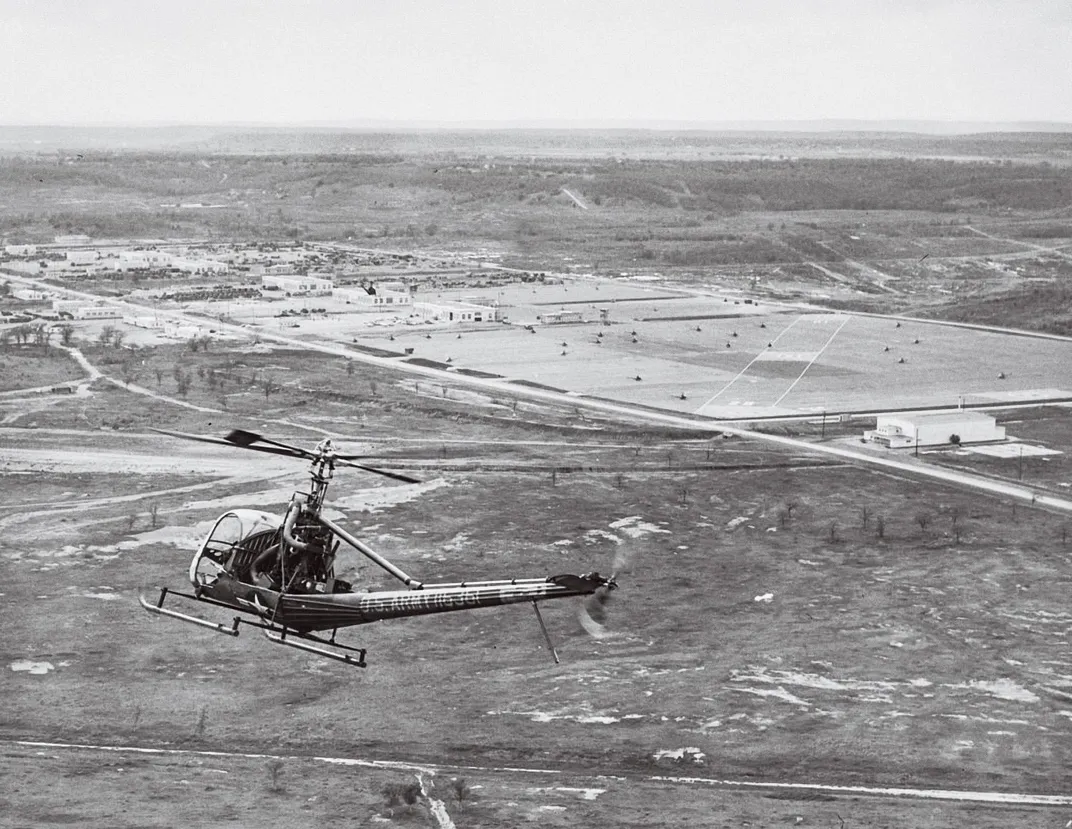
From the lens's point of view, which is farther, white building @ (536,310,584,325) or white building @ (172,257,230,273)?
white building @ (172,257,230,273)

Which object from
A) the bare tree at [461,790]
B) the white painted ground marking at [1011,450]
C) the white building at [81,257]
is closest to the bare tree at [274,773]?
the bare tree at [461,790]

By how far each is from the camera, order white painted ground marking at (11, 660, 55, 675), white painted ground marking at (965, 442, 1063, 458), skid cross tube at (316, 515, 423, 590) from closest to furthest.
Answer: skid cross tube at (316, 515, 423, 590)
white painted ground marking at (11, 660, 55, 675)
white painted ground marking at (965, 442, 1063, 458)

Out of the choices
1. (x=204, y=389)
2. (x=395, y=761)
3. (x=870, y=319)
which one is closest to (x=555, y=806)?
(x=395, y=761)

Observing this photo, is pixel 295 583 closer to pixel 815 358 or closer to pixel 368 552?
pixel 368 552

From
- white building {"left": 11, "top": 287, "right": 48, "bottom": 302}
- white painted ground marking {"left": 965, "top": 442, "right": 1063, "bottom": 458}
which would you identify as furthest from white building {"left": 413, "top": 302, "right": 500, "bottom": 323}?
white painted ground marking {"left": 965, "top": 442, "right": 1063, "bottom": 458}

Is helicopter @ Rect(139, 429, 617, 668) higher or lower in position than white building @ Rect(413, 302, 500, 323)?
higher

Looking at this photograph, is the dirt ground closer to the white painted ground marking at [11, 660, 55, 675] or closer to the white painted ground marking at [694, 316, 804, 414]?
the white painted ground marking at [11, 660, 55, 675]
